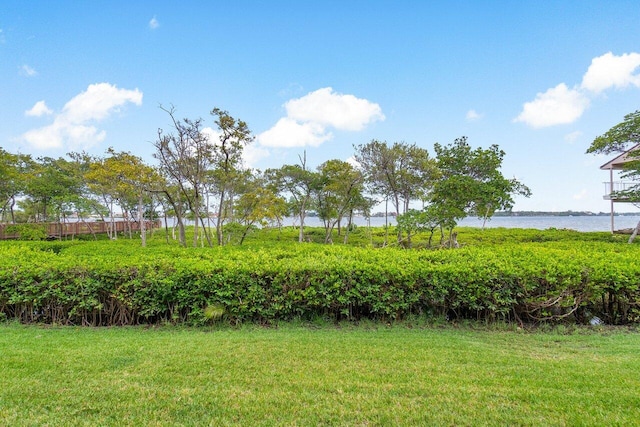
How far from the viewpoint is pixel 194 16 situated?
8.95 metres

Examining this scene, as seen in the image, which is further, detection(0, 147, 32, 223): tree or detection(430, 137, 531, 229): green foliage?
detection(0, 147, 32, 223): tree

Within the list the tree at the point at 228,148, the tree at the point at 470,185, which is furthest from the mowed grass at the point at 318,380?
the tree at the point at 228,148

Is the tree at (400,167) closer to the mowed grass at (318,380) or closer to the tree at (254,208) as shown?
the tree at (254,208)

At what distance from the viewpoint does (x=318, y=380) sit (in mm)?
2412

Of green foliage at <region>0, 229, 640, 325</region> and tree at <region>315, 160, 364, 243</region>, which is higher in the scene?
tree at <region>315, 160, 364, 243</region>

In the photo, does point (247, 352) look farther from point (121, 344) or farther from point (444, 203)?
point (444, 203)

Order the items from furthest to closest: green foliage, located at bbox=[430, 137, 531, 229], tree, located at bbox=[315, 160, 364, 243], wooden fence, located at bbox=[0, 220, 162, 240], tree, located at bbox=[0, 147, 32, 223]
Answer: wooden fence, located at bbox=[0, 220, 162, 240] < tree, located at bbox=[315, 160, 364, 243] < tree, located at bbox=[0, 147, 32, 223] < green foliage, located at bbox=[430, 137, 531, 229]

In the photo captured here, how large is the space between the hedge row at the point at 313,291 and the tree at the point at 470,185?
476 centimetres

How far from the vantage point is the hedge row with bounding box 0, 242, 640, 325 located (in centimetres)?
414

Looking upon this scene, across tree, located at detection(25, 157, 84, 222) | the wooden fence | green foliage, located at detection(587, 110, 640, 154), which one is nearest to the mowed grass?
green foliage, located at detection(587, 110, 640, 154)

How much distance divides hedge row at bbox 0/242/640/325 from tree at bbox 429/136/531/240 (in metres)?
4.76

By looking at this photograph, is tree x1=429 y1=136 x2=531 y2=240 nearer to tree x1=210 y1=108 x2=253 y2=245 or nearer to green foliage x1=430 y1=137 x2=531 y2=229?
green foliage x1=430 y1=137 x2=531 y2=229

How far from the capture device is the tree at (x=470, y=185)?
883 cm

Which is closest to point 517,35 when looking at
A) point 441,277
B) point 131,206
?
point 441,277
